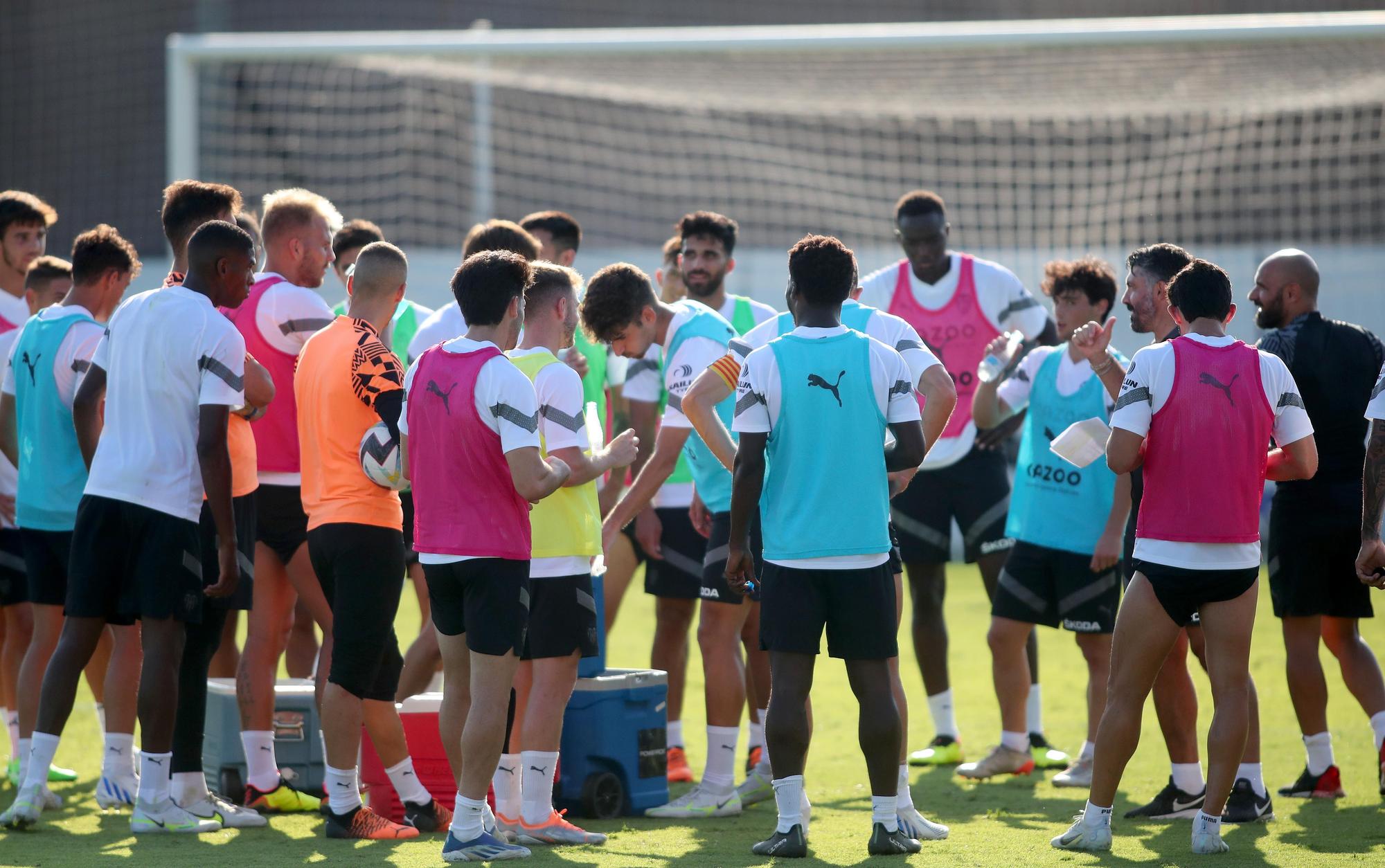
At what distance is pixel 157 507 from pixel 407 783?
4.56ft

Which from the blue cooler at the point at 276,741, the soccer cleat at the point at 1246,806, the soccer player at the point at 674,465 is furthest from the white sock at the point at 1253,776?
the blue cooler at the point at 276,741

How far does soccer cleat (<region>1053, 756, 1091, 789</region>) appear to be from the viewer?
20.7ft

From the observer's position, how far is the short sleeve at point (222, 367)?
5.18 metres

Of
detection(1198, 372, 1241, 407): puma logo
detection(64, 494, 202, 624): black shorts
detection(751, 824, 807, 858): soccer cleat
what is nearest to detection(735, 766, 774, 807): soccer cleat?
detection(751, 824, 807, 858): soccer cleat

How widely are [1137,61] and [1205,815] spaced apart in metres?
11.7

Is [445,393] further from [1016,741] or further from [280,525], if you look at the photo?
[1016,741]

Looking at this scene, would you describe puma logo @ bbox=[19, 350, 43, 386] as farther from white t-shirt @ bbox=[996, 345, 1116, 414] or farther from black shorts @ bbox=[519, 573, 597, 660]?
white t-shirt @ bbox=[996, 345, 1116, 414]

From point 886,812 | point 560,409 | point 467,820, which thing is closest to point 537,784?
point 467,820

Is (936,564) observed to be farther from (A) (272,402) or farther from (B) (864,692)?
(A) (272,402)

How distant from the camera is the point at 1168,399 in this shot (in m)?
4.76

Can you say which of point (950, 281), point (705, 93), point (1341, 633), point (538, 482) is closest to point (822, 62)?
point (705, 93)

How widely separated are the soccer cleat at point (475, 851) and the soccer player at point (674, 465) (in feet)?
3.65

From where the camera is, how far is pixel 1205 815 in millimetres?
4809

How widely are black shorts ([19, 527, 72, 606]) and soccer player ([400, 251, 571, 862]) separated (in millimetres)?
2134
